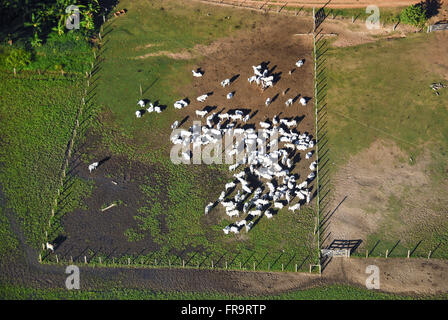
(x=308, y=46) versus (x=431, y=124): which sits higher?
Answer: (x=308, y=46)

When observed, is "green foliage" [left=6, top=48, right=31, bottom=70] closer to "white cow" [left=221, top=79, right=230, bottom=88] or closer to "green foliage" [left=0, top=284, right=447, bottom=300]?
"white cow" [left=221, top=79, right=230, bottom=88]

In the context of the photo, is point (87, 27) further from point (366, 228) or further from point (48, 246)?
point (366, 228)

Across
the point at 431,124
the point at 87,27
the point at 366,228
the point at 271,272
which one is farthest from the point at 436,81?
the point at 87,27

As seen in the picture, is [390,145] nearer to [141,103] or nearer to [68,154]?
[141,103]

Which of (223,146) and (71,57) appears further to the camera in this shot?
(71,57)

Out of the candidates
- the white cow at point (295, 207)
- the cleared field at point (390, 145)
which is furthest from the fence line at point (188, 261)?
the cleared field at point (390, 145)

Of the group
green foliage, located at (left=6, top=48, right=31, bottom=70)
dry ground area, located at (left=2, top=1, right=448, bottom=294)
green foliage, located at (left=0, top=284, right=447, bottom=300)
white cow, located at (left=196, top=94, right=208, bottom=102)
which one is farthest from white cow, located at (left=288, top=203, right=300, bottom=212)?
green foliage, located at (left=6, top=48, right=31, bottom=70)
